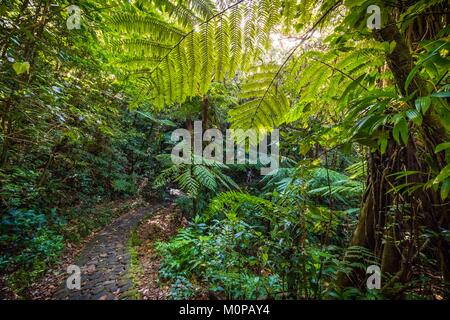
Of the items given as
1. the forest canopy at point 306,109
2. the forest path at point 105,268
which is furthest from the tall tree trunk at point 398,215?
the forest path at point 105,268

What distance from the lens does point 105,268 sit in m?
4.52

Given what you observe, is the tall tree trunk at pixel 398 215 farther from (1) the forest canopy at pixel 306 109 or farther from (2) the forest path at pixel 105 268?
(2) the forest path at pixel 105 268

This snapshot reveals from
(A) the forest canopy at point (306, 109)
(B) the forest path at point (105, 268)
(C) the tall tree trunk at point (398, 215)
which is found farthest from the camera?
(B) the forest path at point (105, 268)

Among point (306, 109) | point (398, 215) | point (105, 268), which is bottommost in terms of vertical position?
point (105, 268)

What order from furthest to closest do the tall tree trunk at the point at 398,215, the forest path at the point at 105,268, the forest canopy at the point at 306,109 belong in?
the forest path at the point at 105,268
the tall tree trunk at the point at 398,215
the forest canopy at the point at 306,109

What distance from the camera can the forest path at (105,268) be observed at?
3637 millimetres

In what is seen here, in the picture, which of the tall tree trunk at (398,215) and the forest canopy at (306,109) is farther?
the tall tree trunk at (398,215)

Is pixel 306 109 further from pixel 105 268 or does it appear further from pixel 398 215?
pixel 105 268

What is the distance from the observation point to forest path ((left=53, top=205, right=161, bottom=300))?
3.64 m

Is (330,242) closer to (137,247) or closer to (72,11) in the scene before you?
(137,247)

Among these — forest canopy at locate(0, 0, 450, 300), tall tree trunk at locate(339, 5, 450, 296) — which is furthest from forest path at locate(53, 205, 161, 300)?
tall tree trunk at locate(339, 5, 450, 296)

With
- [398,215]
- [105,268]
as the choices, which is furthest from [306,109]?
[105,268]

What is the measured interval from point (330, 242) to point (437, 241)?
336 cm

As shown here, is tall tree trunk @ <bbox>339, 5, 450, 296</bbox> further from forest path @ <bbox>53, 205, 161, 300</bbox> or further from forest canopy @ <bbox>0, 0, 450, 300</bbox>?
forest path @ <bbox>53, 205, 161, 300</bbox>
